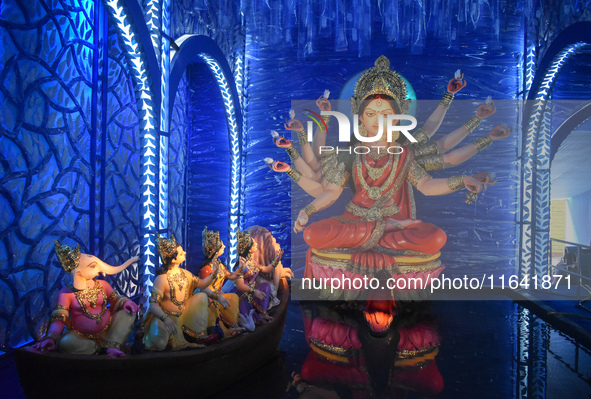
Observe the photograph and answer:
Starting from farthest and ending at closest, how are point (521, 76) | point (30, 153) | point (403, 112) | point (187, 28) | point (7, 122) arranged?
point (521, 76) → point (403, 112) → point (187, 28) → point (30, 153) → point (7, 122)

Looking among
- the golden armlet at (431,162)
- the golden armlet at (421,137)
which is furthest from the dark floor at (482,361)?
the golden armlet at (421,137)

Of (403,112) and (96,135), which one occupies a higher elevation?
(403,112)

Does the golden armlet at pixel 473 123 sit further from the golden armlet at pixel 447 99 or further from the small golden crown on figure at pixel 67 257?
the small golden crown on figure at pixel 67 257

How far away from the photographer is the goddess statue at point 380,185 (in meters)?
4.80

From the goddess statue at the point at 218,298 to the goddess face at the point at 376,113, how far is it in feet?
9.57

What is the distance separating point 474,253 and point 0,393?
214 inches

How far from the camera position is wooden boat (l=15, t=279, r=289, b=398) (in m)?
2.04

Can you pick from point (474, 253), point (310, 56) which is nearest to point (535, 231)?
point (474, 253)

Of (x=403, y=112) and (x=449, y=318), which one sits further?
(x=403, y=112)

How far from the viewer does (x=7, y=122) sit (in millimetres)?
2883

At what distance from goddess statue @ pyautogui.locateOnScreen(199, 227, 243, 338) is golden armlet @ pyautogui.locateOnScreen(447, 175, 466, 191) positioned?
2927 millimetres

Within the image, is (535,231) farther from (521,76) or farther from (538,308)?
(521,76)

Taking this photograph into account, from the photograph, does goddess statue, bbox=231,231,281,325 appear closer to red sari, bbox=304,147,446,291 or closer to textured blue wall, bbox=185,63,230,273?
red sari, bbox=304,147,446,291

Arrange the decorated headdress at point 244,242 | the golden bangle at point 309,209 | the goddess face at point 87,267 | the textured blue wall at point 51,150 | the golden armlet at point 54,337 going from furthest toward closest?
the golden bangle at point 309,209 → the decorated headdress at point 244,242 → the textured blue wall at point 51,150 → the goddess face at point 87,267 → the golden armlet at point 54,337
